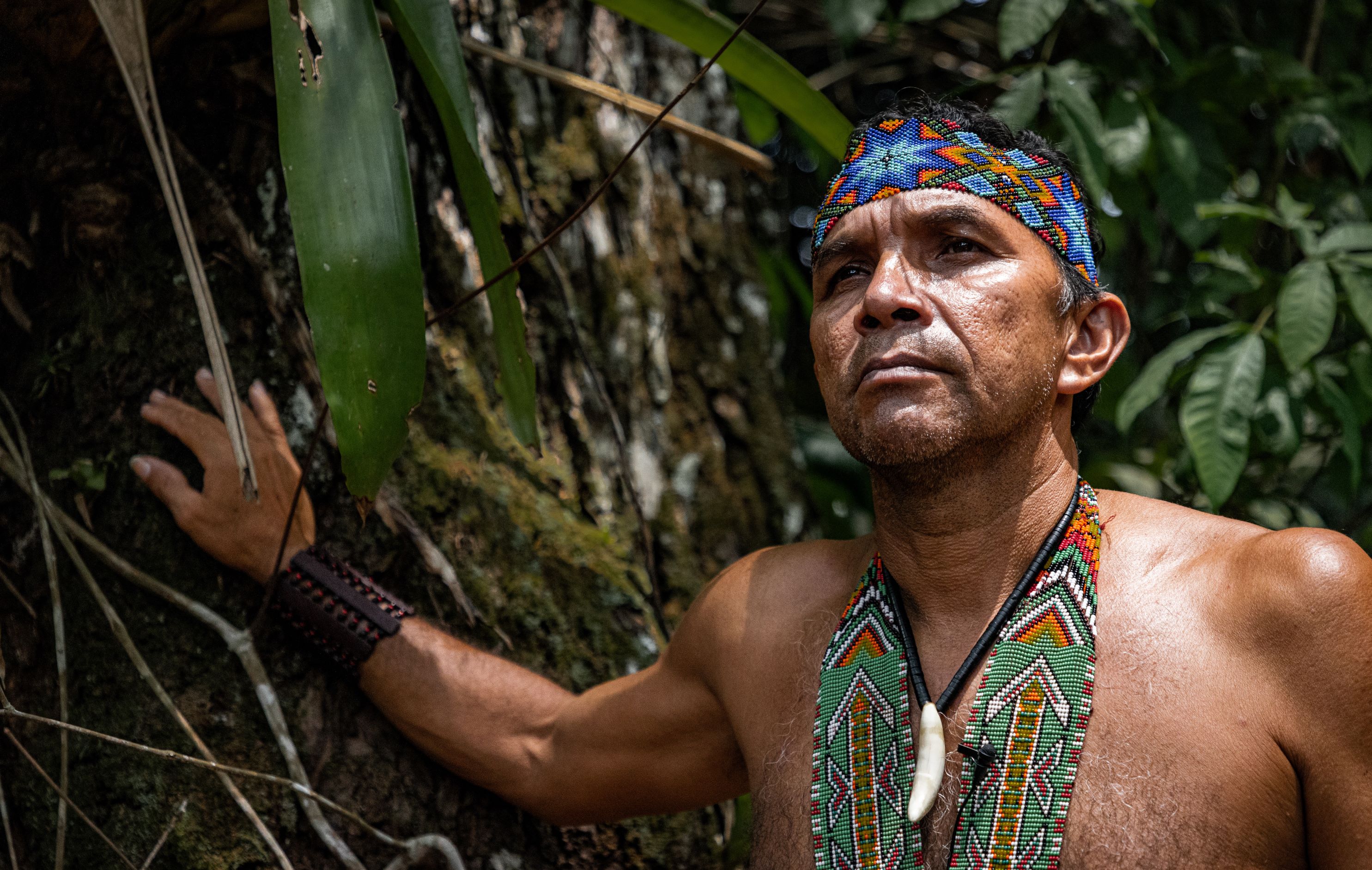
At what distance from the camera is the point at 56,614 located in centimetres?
169

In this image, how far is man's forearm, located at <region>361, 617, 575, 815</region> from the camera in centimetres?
175

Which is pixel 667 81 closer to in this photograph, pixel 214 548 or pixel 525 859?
pixel 214 548

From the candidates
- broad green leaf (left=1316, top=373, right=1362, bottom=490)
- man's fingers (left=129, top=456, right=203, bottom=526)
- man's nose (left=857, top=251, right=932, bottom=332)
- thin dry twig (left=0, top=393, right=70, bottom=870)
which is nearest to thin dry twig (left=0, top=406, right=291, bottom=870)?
thin dry twig (left=0, top=393, right=70, bottom=870)

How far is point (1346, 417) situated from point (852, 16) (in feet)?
3.98

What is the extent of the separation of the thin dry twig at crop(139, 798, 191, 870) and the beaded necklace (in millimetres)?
887

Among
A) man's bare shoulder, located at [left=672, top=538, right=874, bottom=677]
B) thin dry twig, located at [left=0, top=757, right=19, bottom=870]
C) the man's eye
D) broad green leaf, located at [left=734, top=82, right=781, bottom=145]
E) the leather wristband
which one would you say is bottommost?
thin dry twig, located at [left=0, top=757, right=19, bottom=870]

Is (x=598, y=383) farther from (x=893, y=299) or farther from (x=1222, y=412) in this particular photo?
(x=1222, y=412)

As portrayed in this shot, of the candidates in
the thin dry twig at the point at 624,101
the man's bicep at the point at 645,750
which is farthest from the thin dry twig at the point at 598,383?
the man's bicep at the point at 645,750

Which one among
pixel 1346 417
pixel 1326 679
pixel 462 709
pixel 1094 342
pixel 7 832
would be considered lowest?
pixel 7 832

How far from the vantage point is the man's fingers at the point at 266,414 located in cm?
177

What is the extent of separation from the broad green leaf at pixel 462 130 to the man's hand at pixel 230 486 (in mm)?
440

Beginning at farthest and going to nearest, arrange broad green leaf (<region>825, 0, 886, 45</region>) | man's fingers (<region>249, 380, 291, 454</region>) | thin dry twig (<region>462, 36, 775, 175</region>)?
broad green leaf (<region>825, 0, 886, 45</region>), thin dry twig (<region>462, 36, 775, 175</region>), man's fingers (<region>249, 380, 291, 454</region>)

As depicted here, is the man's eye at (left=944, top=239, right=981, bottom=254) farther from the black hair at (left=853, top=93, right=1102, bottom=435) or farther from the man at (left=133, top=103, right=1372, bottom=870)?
the black hair at (left=853, top=93, right=1102, bottom=435)

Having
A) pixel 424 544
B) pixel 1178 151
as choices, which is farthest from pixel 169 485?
pixel 1178 151
